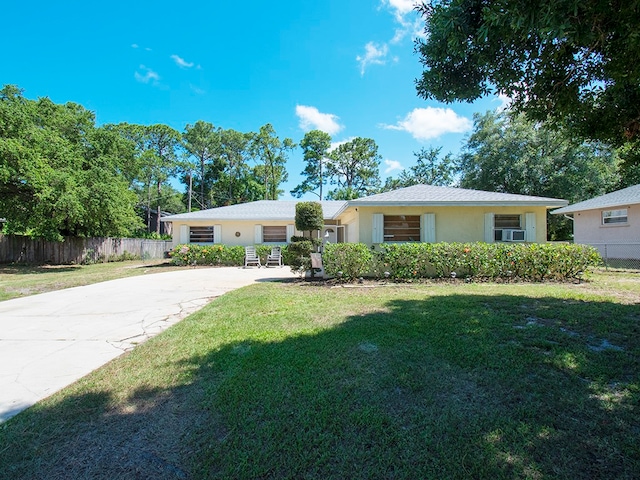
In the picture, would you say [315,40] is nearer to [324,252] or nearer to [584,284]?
[324,252]

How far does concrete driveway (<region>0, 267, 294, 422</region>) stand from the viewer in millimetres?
3015

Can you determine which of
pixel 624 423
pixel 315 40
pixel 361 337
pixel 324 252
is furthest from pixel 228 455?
pixel 315 40

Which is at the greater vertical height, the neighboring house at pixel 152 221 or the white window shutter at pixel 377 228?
the neighboring house at pixel 152 221

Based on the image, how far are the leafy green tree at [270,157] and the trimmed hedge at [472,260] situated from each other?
29929mm

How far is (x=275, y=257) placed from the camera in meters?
16.2

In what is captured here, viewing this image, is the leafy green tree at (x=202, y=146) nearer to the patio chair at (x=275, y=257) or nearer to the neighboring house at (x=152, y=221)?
the neighboring house at (x=152, y=221)

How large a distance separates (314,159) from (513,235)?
27955 mm

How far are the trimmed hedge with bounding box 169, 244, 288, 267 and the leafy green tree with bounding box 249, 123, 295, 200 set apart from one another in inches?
875

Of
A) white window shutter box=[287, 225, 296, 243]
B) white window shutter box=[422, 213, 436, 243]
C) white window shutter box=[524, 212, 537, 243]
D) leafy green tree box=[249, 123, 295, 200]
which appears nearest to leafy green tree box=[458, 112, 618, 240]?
white window shutter box=[524, 212, 537, 243]

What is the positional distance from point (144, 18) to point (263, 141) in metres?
28.0

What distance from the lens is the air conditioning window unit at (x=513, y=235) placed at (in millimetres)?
11102

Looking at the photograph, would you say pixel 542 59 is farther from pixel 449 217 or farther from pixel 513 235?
pixel 513 235

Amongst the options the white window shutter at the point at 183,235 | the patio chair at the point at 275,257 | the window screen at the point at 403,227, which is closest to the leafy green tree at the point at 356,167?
the patio chair at the point at 275,257

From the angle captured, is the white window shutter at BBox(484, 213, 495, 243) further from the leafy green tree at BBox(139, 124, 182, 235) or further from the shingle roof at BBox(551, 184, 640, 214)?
the leafy green tree at BBox(139, 124, 182, 235)
